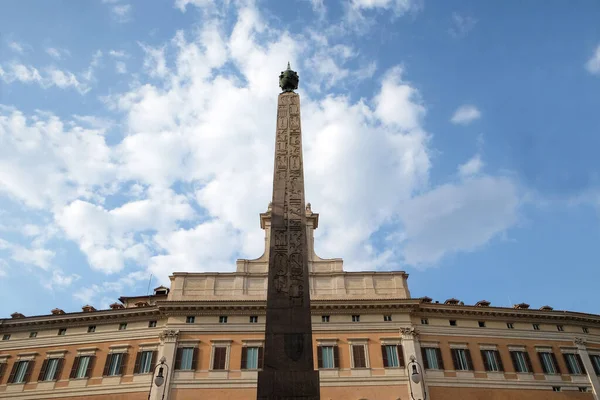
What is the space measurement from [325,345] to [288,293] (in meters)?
15.0

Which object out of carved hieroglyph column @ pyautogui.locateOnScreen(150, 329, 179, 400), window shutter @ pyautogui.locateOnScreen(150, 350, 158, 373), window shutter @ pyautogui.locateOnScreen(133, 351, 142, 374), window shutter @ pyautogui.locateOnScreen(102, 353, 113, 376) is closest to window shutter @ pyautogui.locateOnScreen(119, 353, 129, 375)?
window shutter @ pyautogui.locateOnScreen(133, 351, 142, 374)

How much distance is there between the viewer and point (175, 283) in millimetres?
25891

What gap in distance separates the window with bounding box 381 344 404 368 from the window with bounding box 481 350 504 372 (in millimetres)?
4395

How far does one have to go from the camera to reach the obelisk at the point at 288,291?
893 cm

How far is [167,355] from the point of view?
2339 centimetres

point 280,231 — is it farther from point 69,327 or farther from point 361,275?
point 69,327

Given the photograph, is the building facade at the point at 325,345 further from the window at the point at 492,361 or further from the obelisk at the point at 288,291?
the obelisk at the point at 288,291

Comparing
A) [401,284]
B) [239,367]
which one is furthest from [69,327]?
[401,284]

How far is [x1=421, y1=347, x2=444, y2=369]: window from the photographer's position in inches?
932

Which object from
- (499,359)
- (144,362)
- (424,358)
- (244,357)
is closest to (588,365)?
(499,359)

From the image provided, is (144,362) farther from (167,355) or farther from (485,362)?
(485,362)

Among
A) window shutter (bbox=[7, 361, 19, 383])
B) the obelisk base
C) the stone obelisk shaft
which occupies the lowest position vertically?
the obelisk base

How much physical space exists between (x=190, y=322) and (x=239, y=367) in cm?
365

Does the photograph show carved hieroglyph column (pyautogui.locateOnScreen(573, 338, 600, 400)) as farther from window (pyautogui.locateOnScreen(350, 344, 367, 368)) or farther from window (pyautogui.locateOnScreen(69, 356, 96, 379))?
window (pyautogui.locateOnScreen(69, 356, 96, 379))
